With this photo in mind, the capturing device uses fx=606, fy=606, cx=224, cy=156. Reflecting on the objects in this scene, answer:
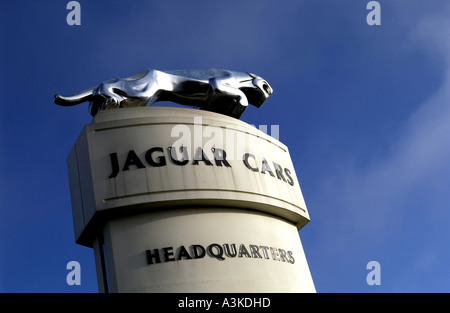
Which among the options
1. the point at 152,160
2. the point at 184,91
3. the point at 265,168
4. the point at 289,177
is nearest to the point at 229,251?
the point at 152,160

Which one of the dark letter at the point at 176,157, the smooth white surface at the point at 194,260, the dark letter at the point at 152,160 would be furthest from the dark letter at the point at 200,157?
the smooth white surface at the point at 194,260

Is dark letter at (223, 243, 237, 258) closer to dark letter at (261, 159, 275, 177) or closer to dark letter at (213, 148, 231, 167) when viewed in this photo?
dark letter at (213, 148, 231, 167)

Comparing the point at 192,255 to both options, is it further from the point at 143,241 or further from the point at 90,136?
the point at 90,136

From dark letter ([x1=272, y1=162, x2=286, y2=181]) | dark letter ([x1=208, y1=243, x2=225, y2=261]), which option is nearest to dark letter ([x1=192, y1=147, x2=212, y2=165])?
dark letter ([x1=208, y1=243, x2=225, y2=261])

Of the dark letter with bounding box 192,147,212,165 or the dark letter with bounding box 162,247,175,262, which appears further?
the dark letter with bounding box 192,147,212,165

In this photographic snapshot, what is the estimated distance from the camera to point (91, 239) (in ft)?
36.8

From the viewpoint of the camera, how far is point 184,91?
13.2m

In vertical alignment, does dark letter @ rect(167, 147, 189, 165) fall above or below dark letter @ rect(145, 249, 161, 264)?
above

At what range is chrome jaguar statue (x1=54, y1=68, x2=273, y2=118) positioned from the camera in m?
12.4

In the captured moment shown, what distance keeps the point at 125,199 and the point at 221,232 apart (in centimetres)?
175

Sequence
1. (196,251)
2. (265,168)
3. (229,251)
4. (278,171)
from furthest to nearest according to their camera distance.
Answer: (278,171)
(265,168)
(229,251)
(196,251)

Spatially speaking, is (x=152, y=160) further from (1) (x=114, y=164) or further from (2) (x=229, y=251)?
(2) (x=229, y=251)

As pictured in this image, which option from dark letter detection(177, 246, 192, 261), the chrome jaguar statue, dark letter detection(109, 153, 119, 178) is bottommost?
dark letter detection(177, 246, 192, 261)

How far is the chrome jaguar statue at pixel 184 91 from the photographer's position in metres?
12.4
